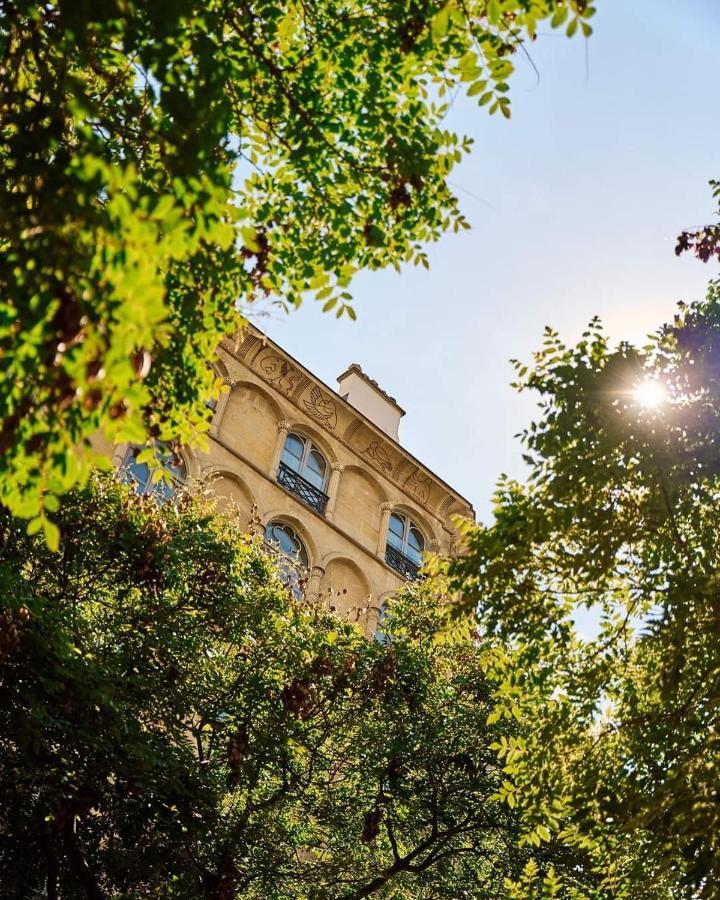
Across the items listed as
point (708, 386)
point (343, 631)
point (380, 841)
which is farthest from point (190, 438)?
point (380, 841)

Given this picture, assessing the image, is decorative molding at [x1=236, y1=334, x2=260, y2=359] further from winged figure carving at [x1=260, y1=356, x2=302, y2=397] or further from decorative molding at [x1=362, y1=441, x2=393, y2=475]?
decorative molding at [x1=362, y1=441, x2=393, y2=475]

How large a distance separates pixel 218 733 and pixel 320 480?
1213 centimetres

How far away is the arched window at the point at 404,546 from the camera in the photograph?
23.1 meters

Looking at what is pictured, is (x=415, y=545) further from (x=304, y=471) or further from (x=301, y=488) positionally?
(x=301, y=488)

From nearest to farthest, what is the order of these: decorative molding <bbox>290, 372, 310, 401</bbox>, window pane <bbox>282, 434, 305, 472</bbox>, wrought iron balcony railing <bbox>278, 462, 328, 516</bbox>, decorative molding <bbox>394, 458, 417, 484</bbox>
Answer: wrought iron balcony railing <bbox>278, 462, 328, 516</bbox>, window pane <bbox>282, 434, 305, 472</bbox>, decorative molding <bbox>290, 372, 310, 401</bbox>, decorative molding <bbox>394, 458, 417, 484</bbox>

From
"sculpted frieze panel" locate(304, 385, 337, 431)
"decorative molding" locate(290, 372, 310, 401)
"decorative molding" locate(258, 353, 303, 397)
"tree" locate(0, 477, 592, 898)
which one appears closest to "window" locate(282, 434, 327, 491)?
"sculpted frieze panel" locate(304, 385, 337, 431)

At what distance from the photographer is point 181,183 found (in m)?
3.76

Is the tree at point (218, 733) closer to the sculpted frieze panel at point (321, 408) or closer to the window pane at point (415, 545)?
the sculpted frieze panel at point (321, 408)

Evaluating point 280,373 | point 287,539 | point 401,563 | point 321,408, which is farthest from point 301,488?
point 401,563

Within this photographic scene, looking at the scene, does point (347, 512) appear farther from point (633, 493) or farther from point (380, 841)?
point (633, 493)

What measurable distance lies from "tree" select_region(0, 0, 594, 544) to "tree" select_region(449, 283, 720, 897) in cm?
255

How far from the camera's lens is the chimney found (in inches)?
1029

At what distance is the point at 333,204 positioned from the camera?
5840 millimetres

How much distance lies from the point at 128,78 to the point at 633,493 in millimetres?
5568
